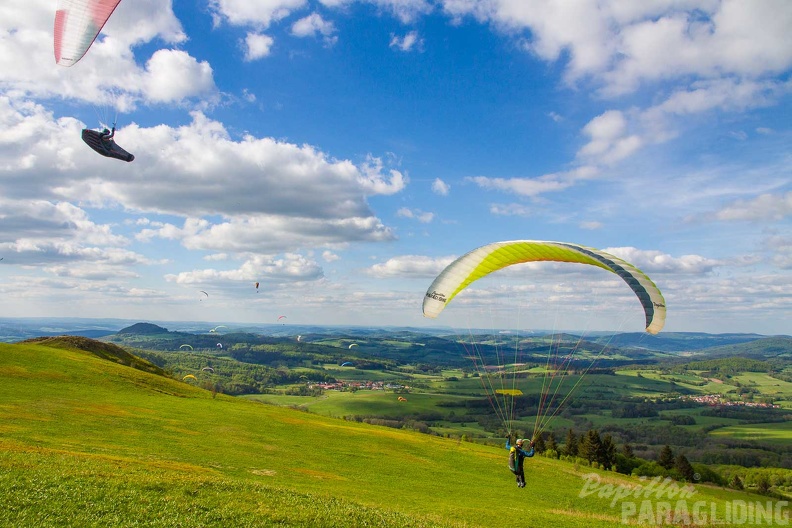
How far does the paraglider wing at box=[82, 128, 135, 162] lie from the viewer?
23.2 meters

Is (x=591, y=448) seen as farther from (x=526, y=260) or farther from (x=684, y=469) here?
(x=526, y=260)

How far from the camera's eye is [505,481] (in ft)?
129

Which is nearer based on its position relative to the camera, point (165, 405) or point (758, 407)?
point (165, 405)

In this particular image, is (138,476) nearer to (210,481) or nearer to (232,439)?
(210,481)

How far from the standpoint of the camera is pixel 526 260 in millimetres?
22688

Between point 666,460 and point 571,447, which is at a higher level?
point 571,447

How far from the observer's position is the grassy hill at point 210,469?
1450 cm

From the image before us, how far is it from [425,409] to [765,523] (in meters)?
123

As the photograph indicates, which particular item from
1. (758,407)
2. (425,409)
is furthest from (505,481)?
(758,407)

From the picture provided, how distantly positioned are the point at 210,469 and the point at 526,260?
830 inches

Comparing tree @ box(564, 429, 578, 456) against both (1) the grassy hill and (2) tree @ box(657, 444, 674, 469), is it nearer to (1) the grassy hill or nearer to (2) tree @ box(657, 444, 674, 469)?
(2) tree @ box(657, 444, 674, 469)

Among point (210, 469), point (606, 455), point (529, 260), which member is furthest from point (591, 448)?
point (210, 469)

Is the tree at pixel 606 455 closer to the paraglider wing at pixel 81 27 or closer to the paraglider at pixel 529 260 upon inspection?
the paraglider at pixel 529 260

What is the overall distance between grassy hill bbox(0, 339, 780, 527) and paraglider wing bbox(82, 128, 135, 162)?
14.6 meters
